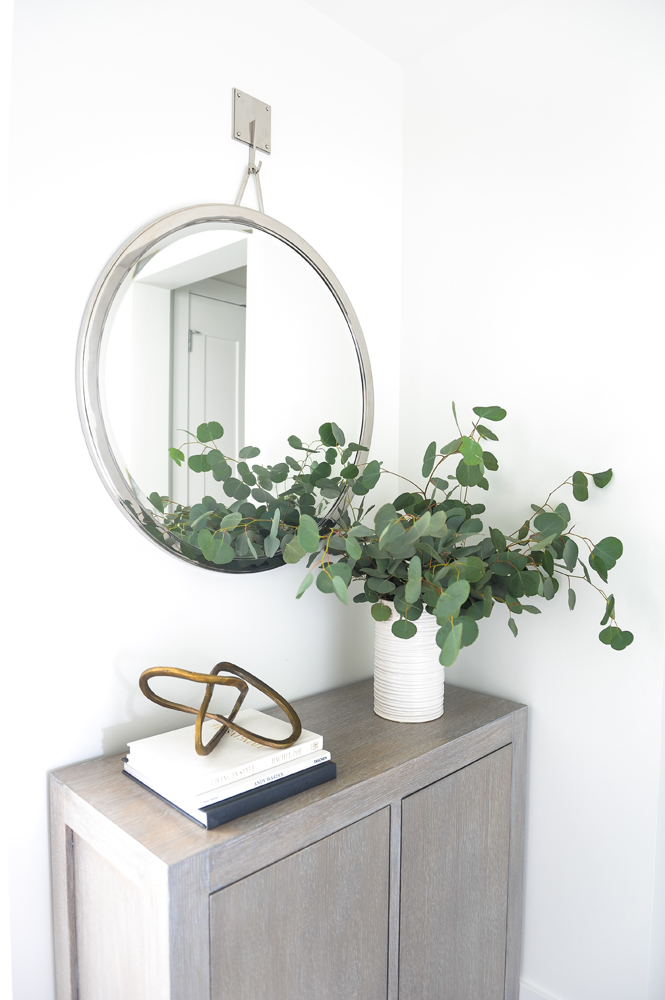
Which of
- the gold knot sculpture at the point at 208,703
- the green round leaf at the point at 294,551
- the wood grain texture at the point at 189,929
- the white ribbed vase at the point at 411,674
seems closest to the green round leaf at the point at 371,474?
the green round leaf at the point at 294,551

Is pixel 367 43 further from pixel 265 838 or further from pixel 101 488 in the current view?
pixel 265 838

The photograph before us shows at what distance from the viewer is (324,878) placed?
975mm

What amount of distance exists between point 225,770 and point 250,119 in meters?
1.21

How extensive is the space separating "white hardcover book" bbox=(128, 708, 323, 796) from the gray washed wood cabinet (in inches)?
1.8

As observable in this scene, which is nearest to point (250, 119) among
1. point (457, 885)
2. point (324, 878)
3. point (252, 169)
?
point (252, 169)

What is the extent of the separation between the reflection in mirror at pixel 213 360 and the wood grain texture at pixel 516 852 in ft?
2.07

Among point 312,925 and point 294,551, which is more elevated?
point 294,551

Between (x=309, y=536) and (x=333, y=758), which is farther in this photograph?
(x=333, y=758)

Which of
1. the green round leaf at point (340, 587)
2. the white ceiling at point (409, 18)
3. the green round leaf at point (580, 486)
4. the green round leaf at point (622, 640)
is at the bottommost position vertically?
the green round leaf at point (622, 640)

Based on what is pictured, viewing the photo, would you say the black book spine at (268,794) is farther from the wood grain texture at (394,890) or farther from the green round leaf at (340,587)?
the green round leaf at (340,587)

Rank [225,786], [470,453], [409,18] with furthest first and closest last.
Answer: [409,18] < [470,453] < [225,786]

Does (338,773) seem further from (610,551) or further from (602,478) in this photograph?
(602,478)

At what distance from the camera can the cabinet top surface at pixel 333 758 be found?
2.85ft

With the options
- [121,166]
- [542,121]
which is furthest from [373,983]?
[542,121]
